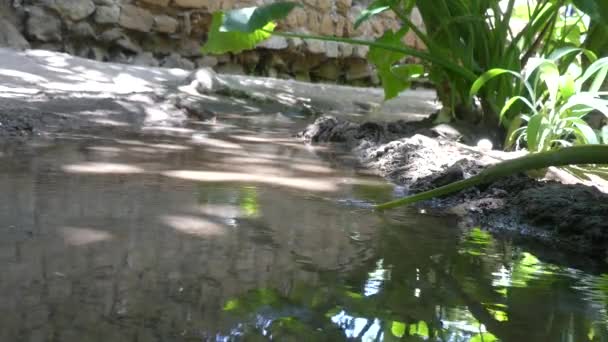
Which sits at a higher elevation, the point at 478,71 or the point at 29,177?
the point at 478,71

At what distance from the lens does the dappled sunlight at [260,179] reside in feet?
8.46

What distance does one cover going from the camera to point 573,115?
3.30 metres

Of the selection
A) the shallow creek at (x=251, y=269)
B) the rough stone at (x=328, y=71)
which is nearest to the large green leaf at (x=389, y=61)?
the shallow creek at (x=251, y=269)

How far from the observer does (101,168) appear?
2.65 m

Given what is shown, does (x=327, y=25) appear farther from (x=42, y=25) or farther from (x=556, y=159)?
(x=556, y=159)

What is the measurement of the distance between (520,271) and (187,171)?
1.51 meters

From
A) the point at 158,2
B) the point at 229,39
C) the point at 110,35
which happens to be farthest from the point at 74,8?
the point at 229,39

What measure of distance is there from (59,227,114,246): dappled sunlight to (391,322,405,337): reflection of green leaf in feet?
2.42

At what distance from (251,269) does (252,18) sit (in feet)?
5.57

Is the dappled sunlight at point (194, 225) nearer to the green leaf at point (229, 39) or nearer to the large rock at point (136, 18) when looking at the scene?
the green leaf at point (229, 39)

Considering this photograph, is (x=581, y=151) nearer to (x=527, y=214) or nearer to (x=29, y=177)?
(x=527, y=214)

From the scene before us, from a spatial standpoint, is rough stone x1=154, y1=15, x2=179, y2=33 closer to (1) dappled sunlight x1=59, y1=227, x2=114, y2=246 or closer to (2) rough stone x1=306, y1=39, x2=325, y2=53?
(2) rough stone x1=306, y1=39, x2=325, y2=53

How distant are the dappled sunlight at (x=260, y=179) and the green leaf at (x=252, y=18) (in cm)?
60

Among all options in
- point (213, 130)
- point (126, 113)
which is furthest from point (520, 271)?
point (126, 113)
